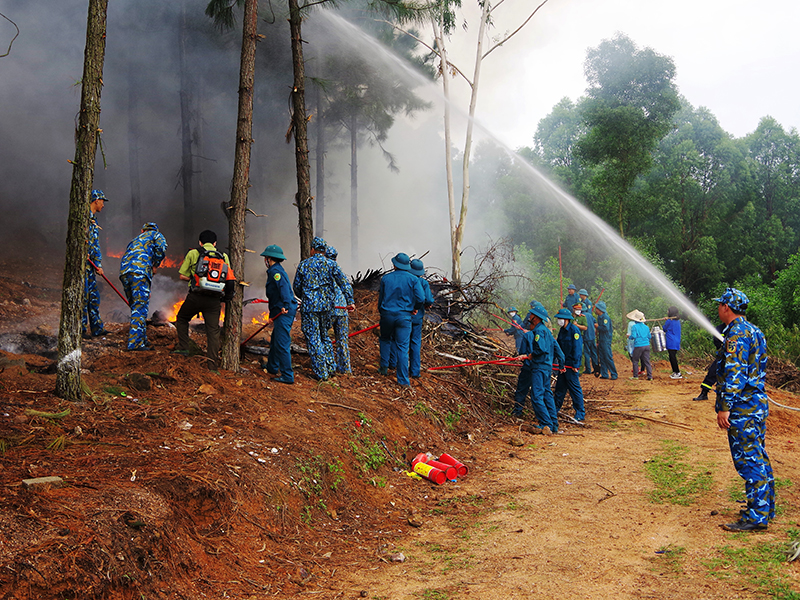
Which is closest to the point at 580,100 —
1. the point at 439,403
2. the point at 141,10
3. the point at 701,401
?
the point at 141,10

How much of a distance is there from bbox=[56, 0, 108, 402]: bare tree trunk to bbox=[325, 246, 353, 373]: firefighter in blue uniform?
370 cm

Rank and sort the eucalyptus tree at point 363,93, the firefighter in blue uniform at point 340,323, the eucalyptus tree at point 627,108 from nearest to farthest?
the firefighter in blue uniform at point 340,323, the eucalyptus tree at point 627,108, the eucalyptus tree at point 363,93

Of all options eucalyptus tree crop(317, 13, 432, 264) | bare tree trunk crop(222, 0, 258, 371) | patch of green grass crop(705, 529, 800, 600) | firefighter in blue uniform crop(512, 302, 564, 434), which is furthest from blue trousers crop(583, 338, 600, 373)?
eucalyptus tree crop(317, 13, 432, 264)

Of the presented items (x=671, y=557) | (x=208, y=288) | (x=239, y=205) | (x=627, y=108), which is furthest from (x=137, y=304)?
(x=627, y=108)

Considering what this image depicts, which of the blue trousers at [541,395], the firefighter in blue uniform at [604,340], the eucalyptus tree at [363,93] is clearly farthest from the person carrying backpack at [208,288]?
the eucalyptus tree at [363,93]

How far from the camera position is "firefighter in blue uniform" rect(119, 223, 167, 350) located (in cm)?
862

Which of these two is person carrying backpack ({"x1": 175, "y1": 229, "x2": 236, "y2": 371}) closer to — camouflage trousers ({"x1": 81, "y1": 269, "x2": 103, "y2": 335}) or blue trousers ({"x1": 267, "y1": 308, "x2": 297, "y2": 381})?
blue trousers ({"x1": 267, "y1": 308, "x2": 297, "y2": 381})

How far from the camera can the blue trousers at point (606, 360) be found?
15609 millimetres

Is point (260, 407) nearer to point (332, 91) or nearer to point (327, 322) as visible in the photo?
point (327, 322)

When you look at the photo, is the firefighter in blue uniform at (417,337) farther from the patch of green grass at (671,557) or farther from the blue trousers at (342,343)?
the patch of green grass at (671,557)

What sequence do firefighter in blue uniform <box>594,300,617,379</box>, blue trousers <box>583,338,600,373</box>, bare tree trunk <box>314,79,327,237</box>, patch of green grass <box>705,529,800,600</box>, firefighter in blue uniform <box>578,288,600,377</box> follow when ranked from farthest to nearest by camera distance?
1. bare tree trunk <box>314,79,327,237</box>
2. blue trousers <box>583,338,600,373</box>
3. firefighter in blue uniform <box>578,288,600,377</box>
4. firefighter in blue uniform <box>594,300,617,379</box>
5. patch of green grass <box>705,529,800,600</box>

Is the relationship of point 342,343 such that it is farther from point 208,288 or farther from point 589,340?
point 589,340

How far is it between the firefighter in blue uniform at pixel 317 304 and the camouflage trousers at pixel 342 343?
10.3 inches

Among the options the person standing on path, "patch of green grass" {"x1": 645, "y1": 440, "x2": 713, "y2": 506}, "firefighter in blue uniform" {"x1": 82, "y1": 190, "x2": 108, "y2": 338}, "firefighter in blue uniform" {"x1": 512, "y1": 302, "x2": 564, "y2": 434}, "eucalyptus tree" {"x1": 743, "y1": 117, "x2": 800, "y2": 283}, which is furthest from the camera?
"eucalyptus tree" {"x1": 743, "y1": 117, "x2": 800, "y2": 283}
